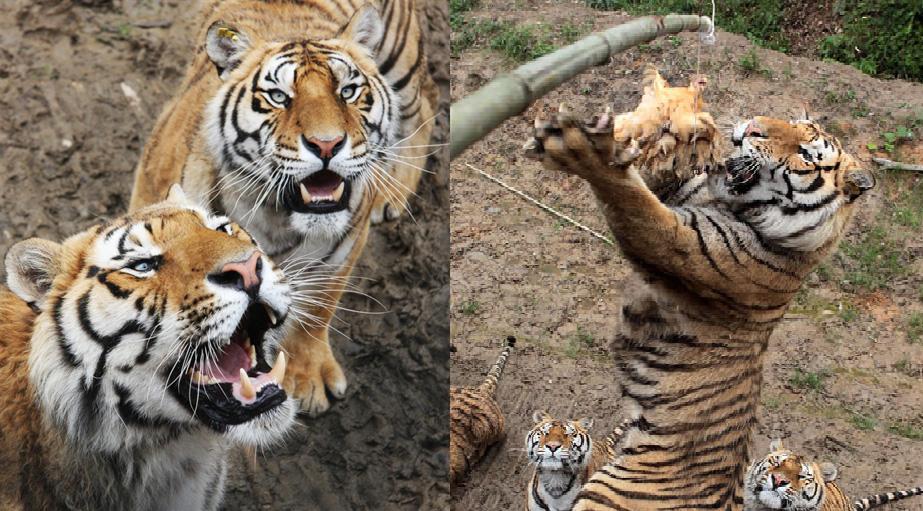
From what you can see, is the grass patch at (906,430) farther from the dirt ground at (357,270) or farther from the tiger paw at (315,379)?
the tiger paw at (315,379)

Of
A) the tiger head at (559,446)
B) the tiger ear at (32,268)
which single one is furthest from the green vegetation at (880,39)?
the tiger ear at (32,268)

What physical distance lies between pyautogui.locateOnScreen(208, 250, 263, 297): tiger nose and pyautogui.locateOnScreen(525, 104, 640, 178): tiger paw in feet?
2.52

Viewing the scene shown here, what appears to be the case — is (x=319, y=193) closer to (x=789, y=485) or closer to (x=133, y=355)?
(x=133, y=355)

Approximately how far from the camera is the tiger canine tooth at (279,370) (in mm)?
2543

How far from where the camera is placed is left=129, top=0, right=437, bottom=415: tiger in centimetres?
250

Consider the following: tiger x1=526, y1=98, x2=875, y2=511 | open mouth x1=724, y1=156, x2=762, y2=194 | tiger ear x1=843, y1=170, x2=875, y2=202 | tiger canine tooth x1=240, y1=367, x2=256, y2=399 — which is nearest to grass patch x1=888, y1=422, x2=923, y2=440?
tiger x1=526, y1=98, x2=875, y2=511

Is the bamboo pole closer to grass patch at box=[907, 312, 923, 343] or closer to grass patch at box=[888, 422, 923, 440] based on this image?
grass patch at box=[888, 422, 923, 440]

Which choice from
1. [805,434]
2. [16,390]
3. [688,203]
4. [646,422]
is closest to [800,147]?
[688,203]

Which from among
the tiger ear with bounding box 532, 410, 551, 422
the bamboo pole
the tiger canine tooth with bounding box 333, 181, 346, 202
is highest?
the bamboo pole

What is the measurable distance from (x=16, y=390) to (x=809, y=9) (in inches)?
214

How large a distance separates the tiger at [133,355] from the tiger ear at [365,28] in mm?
657

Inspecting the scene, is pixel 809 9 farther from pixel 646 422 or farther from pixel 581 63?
pixel 581 63

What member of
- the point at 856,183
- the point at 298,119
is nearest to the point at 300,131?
the point at 298,119

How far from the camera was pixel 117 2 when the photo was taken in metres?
2.48
